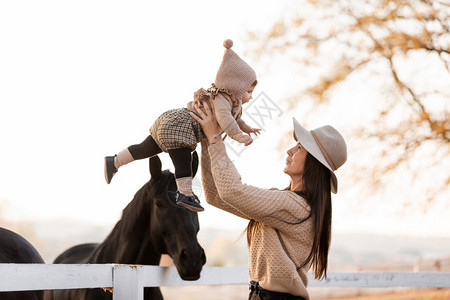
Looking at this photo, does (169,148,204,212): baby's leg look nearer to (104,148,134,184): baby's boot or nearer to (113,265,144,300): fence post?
(104,148,134,184): baby's boot

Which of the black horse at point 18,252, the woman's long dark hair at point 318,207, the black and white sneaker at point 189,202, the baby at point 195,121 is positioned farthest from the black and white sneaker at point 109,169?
the black horse at point 18,252

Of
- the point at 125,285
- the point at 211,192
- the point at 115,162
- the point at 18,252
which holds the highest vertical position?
the point at 115,162

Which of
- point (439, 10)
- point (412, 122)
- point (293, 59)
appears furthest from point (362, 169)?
point (439, 10)

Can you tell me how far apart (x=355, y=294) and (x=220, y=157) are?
47.3ft

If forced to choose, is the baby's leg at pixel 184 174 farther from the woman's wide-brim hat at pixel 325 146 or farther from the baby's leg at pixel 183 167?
the woman's wide-brim hat at pixel 325 146

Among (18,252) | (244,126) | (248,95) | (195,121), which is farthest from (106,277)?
(18,252)

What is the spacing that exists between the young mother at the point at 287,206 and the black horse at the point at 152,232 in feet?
2.49

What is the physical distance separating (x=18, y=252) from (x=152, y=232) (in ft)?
3.75

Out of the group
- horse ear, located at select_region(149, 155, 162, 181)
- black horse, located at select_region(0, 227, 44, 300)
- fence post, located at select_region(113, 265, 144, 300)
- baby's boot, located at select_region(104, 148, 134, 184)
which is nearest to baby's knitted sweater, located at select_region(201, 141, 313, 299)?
fence post, located at select_region(113, 265, 144, 300)

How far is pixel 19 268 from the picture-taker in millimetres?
2129

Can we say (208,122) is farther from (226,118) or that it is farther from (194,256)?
(194,256)

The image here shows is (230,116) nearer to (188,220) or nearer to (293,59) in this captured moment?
(188,220)

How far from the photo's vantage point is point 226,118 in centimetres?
248

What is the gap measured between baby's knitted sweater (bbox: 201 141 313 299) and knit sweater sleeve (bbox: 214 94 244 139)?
11 centimetres
